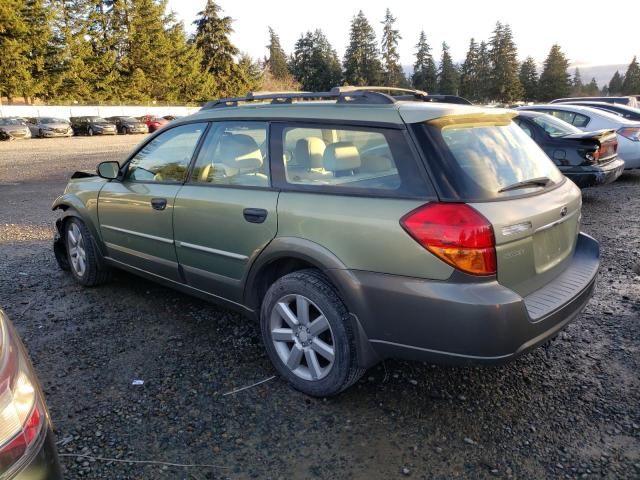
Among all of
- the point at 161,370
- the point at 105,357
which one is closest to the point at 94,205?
the point at 105,357

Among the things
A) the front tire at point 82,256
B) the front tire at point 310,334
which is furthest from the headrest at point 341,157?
the front tire at point 82,256

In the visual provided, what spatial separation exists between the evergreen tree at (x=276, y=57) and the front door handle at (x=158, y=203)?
96.3 meters

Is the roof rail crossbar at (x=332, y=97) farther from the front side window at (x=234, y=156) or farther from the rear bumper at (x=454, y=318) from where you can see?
the rear bumper at (x=454, y=318)

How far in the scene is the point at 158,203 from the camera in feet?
12.3

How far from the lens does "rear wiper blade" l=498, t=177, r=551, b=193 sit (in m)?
2.61

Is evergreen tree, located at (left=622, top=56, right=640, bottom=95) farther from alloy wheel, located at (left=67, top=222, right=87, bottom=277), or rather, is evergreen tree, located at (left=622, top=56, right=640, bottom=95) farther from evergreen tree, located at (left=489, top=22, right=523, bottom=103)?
alloy wheel, located at (left=67, top=222, right=87, bottom=277)

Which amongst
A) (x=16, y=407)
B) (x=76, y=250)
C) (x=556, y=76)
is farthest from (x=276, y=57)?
(x=16, y=407)

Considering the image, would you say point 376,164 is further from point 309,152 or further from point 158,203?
point 158,203

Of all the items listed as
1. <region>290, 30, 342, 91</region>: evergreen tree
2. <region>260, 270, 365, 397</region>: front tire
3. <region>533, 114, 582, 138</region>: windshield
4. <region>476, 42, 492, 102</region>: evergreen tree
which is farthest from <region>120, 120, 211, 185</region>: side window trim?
<region>476, 42, 492, 102</region>: evergreen tree

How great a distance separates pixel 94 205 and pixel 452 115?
324cm

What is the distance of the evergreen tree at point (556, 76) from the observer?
76750 millimetres

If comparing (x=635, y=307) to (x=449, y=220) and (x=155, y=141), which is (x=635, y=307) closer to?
(x=449, y=220)

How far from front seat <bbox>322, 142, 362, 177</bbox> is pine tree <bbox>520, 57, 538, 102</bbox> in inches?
3399

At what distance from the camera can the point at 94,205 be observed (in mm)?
4434
